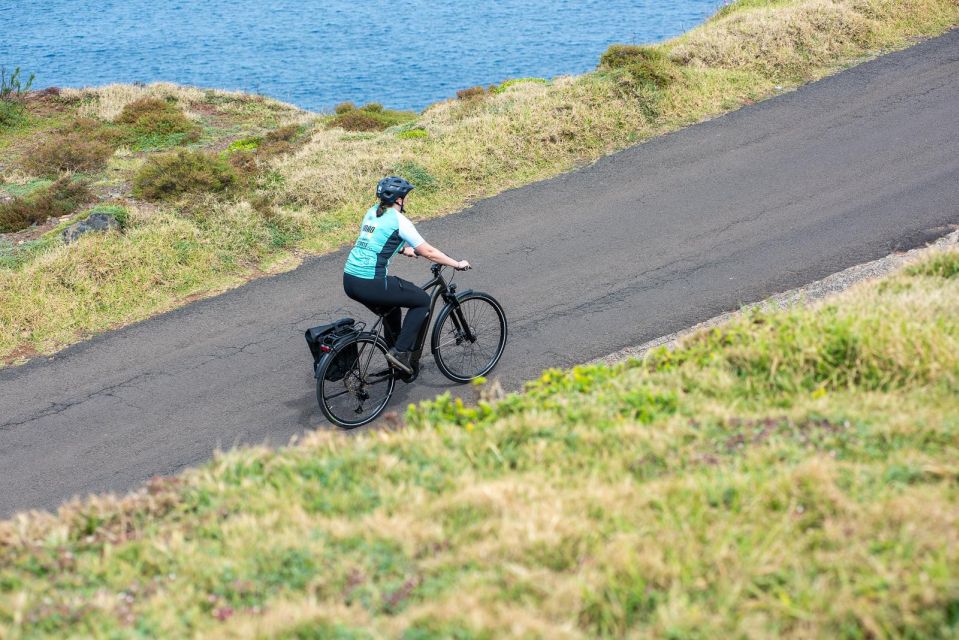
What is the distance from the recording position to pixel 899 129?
1589cm

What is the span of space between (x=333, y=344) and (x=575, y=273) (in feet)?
14.7

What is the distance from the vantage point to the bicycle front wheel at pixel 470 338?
9.79m

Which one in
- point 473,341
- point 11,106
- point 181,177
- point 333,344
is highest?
point 11,106

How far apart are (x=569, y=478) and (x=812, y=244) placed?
8.02m

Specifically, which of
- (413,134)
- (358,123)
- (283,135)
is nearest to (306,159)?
(413,134)

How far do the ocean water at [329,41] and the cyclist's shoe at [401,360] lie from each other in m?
40.1

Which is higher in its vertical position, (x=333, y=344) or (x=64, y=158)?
(x=64, y=158)

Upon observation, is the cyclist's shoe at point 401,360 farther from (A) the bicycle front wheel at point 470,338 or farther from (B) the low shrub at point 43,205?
(B) the low shrub at point 43,205

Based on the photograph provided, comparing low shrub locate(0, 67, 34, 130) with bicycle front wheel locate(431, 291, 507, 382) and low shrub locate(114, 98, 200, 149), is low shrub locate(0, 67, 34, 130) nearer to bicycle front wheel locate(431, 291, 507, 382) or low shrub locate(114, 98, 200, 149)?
low shrub locate(114, 98, 200, 149)

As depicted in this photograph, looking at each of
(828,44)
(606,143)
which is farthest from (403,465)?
(828,44)

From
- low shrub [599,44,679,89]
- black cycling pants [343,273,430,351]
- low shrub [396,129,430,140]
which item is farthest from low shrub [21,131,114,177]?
black cycling pants [343,273,430,351]

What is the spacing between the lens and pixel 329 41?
64.6 m

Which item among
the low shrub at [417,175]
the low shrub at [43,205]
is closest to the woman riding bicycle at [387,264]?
the low shrub at [417,175]

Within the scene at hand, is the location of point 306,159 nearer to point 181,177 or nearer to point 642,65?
point 181,177
